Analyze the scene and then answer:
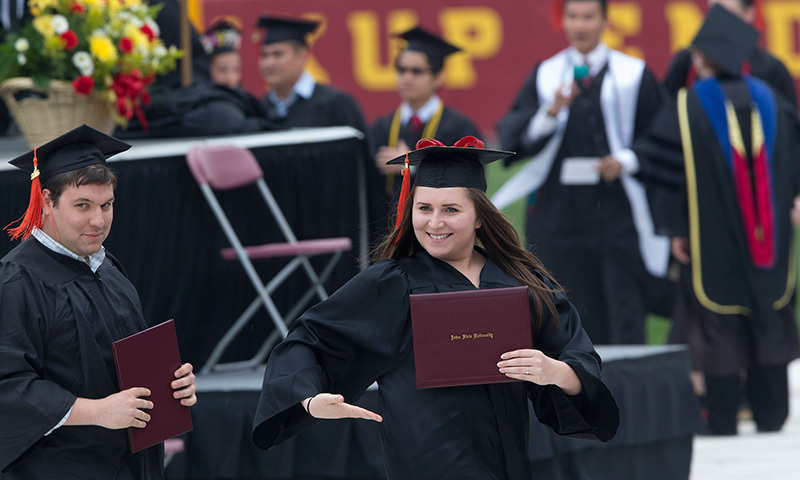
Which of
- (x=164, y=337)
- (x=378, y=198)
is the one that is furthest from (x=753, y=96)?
(x=164, y=337)

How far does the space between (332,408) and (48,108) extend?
3.30m

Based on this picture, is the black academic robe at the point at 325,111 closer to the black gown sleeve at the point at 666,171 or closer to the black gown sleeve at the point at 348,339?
the black gown sleeve at the point at 666,171

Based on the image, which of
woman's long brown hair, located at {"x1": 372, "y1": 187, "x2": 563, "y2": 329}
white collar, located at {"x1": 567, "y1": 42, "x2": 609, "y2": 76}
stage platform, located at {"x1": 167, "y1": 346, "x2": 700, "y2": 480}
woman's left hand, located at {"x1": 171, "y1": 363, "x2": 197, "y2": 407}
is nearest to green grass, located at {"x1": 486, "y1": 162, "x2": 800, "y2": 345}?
white collar, located at {"x1": 567, "y1": 42, "x2": 609, "y2": 76}

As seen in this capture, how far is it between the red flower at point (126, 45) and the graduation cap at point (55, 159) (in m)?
2.56

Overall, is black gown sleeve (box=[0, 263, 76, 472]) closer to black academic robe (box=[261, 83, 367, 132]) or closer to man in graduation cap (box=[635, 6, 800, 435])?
man in graduation cap (box=[635, 6, 800, 435])

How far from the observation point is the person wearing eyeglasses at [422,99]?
7984mm

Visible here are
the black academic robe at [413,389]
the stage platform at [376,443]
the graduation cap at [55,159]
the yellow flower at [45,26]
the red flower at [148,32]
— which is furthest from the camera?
the red flower at [148,32]

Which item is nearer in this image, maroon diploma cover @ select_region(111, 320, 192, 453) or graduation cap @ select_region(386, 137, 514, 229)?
maroon diploma cover @ select_region(111, 320, 192, 453)

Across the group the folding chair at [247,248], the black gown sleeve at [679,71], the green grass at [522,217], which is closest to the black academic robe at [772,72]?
the black gown sleeve at [679,71]

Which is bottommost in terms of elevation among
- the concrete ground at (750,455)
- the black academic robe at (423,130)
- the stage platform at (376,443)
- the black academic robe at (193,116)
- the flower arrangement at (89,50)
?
the concrete ground at (750,455)

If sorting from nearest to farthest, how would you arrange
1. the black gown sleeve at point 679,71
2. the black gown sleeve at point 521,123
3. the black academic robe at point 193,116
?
1. the black academic robe at point 193,116
2. the black gown sleeve at point 521,123
3. the black gown sleeve at point 679,71

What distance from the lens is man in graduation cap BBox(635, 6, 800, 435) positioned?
734 centimetres

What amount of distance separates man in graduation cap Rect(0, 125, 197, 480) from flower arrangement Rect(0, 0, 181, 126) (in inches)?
99.3

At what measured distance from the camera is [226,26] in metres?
9.59
